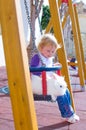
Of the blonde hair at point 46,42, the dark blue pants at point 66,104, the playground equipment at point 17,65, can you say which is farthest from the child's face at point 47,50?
the playground equipment at point 17,65

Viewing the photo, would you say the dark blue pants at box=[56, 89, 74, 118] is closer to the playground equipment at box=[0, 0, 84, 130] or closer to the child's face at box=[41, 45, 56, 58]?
the child's face at box=[41, 45, 56, 58]

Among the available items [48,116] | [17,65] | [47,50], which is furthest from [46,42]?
[17,65]

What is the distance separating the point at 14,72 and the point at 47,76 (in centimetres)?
137

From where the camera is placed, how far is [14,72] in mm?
1904

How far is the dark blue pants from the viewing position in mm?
3705

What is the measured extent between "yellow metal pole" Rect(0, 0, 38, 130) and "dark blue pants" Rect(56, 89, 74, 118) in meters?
1.78

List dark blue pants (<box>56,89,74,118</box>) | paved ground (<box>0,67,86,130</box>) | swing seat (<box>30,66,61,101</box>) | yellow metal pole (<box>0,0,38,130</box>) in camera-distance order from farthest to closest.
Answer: dark blue pants (<box>56,89,74,118</box>) → paved ground (<box>0,67,86,130</box>) → swing seat (<box>30,66,61,101</box>) → yellow metal pole (<box>0,0,38,130</box>)

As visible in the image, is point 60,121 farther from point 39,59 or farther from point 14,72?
point 14,72

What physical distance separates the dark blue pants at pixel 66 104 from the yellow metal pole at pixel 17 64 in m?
1.78

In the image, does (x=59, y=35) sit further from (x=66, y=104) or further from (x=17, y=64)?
(x=17, y=64)

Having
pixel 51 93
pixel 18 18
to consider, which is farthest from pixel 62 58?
pixel 18 18

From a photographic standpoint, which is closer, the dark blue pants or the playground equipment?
the playground equipment

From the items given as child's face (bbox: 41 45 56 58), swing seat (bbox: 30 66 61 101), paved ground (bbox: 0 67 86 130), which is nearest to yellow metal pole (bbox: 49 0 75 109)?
paved ground (bbox: 0 67 86 130)

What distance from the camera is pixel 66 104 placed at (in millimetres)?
3734
